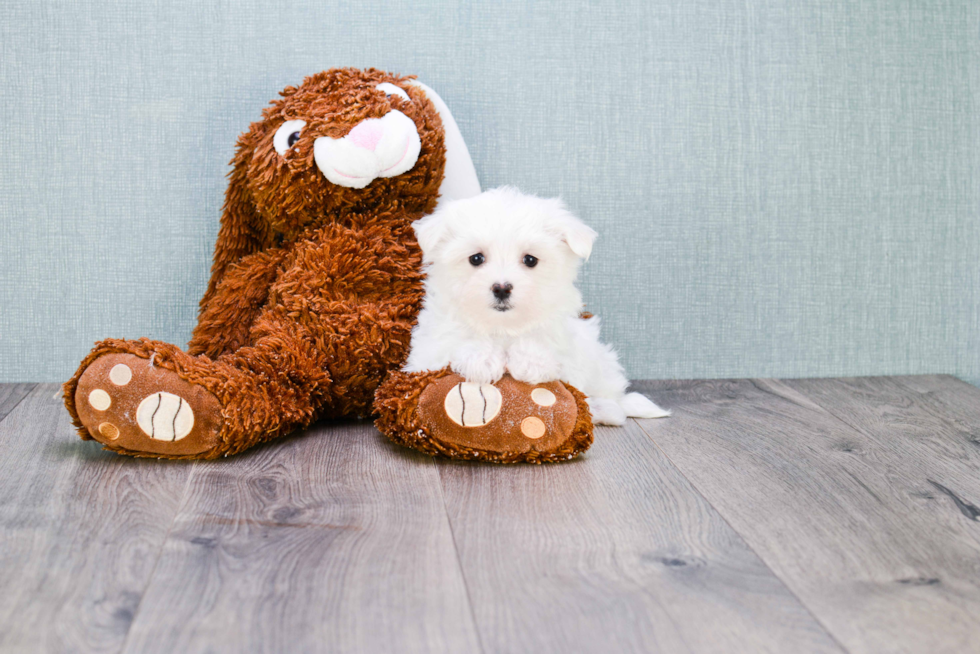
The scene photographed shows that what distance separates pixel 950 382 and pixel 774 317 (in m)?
0.38

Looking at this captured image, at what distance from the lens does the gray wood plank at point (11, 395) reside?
57.6 inches

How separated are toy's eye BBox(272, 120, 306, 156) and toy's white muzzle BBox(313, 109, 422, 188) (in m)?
0.06

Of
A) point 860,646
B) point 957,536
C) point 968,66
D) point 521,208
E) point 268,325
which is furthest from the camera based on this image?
point 968,66

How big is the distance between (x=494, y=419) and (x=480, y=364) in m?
0.08

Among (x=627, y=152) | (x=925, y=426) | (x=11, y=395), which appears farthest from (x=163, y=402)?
(x=925, y=426)

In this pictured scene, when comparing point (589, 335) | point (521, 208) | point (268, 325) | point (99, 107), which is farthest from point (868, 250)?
point (99, 107)

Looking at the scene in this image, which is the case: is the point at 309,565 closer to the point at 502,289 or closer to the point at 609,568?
the point at 609,568

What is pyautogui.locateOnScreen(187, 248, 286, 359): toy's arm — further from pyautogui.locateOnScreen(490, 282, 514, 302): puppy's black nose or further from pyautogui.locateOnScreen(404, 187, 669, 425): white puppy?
pyautogui.locateOnScreen(490, 282, 514, 302): puppy's black nose

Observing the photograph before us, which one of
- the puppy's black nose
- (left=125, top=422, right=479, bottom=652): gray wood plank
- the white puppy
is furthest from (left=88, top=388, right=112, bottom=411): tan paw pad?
the puppy's black nose

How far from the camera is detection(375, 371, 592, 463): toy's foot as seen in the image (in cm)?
115

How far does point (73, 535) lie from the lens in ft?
3.03

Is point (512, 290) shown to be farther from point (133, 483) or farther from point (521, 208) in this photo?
point (133, 483)

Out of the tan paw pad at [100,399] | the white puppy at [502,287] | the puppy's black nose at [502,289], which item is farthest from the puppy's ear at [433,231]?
the tan paw pad at [100,399]

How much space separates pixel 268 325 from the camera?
1.30 meters
